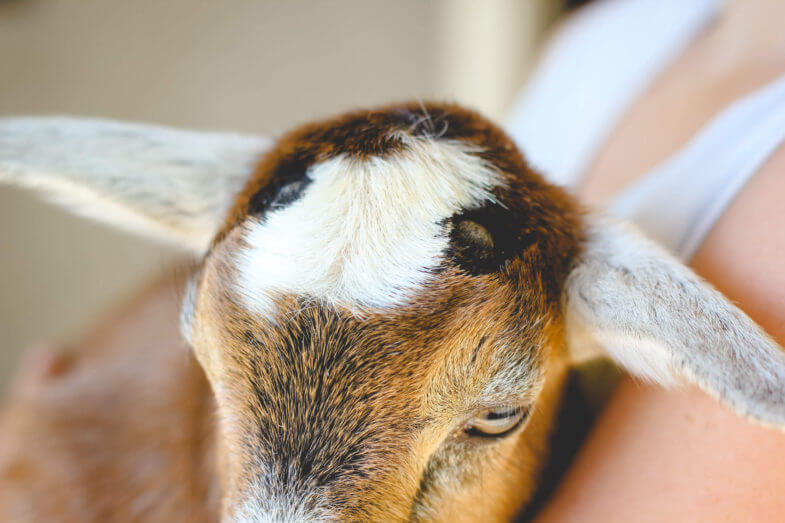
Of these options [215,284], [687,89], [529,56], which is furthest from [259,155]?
[529,56]

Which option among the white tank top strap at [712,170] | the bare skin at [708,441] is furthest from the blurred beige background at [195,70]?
the bare skin at [708,441]

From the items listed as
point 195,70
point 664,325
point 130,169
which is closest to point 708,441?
point 664,325

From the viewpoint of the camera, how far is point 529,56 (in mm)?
3295

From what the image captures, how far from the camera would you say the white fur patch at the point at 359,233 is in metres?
0.83

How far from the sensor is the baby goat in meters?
0.83

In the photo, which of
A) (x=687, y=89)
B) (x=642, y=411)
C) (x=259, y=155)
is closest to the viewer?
(x=642, y=411)

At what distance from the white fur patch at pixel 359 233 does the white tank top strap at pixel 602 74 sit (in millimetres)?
807

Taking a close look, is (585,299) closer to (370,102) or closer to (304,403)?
(304,403)

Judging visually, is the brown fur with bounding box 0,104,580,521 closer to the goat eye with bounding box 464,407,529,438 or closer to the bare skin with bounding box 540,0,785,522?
the goat eye with bounding box 464,407,529,438

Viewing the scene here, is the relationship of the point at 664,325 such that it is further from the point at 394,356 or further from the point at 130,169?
the point at 130,169

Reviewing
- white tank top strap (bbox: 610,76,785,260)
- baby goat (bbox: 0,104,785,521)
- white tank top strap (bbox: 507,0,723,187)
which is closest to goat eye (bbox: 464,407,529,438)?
baby goat (bbox: 0,104,785,521)

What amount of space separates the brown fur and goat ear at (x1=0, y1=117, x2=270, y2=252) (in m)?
0.16

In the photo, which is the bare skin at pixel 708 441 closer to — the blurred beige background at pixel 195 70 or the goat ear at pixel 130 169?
the goat ear at pixel 130 169

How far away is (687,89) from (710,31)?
257 millimetres
